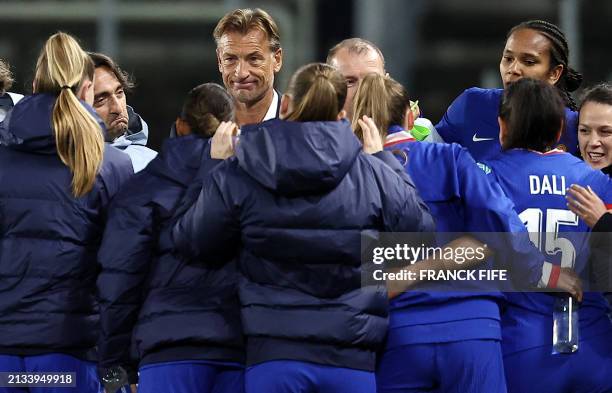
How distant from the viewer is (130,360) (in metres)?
4.54

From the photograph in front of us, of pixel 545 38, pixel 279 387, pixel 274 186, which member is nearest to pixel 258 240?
pixel 274 186

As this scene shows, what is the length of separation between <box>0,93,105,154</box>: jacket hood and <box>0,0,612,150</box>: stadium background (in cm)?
781

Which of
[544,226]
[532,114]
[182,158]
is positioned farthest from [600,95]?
[182,158]

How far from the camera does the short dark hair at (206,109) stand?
448cm

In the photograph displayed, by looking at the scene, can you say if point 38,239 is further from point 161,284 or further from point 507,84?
point 507,84

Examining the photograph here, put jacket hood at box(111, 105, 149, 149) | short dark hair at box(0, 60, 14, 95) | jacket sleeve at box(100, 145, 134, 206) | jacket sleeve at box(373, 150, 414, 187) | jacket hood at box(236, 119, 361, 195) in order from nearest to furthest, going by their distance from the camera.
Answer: jacket hood at box(236, 119, 361, 195)
jacket sleeve at box(373, 150, 414, 187)
jacket sleeve at box(100, 145, 134, 206)
short dark hair at box(0, 60, 14, 95)
jacket hood at box(111, 105, 149, 149)

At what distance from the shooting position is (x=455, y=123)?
5.41 metres

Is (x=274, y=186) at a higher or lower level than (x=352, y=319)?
higher

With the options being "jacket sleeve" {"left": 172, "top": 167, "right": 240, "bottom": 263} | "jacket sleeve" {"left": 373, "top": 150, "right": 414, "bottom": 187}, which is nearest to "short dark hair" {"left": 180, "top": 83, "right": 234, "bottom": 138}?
"jacket sleeve" {"left": 172, "top": 167, "right": 240, "bottom": 263}

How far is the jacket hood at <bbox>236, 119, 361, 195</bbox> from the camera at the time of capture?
4.09m

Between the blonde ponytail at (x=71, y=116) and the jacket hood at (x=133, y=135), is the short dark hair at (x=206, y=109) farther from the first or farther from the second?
the jacket hood at (x=133, y=135)

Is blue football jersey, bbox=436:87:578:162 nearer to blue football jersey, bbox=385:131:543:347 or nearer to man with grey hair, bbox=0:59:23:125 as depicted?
blue football jersey, bbox=385:131:543:347

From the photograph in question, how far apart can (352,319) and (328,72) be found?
785mm

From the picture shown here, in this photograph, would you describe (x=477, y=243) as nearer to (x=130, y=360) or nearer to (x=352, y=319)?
(x=352, y=319)
